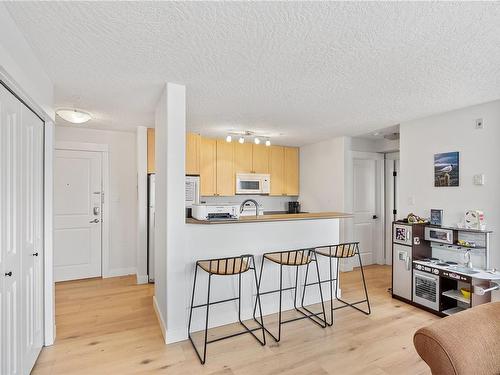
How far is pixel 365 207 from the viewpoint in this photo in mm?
5066

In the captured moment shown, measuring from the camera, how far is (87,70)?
2197mm

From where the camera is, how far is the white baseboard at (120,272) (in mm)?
4336

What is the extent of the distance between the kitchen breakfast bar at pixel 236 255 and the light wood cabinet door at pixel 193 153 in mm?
1940

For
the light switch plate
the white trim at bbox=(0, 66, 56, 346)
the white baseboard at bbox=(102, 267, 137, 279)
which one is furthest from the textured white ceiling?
the white baseboard at bbox=(102, 267, 137, 279)

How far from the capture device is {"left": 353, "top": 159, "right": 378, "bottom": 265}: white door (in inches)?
196

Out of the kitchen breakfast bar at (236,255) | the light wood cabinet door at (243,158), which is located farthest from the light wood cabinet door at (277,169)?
the kitchen breakfast bar at (236,255)

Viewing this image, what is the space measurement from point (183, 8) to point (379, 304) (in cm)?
355

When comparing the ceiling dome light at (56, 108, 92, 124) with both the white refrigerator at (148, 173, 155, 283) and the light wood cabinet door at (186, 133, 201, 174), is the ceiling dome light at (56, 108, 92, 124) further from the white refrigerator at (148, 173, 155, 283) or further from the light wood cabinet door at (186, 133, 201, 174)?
the light wood cabinet door at (186, 133, 201, 174)

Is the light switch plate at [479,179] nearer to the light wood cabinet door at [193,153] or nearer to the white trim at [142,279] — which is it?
the light wood cabinet door at [193,153]

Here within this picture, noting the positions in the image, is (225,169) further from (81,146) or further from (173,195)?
(173,195)

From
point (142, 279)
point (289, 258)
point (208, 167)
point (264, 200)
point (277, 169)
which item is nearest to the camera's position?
point (289, 258)

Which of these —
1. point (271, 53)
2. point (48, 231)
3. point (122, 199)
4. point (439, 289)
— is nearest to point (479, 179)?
point (439, 289)

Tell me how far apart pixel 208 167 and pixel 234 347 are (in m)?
3.07

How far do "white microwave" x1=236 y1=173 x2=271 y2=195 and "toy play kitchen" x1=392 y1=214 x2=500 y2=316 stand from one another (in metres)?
2.42
